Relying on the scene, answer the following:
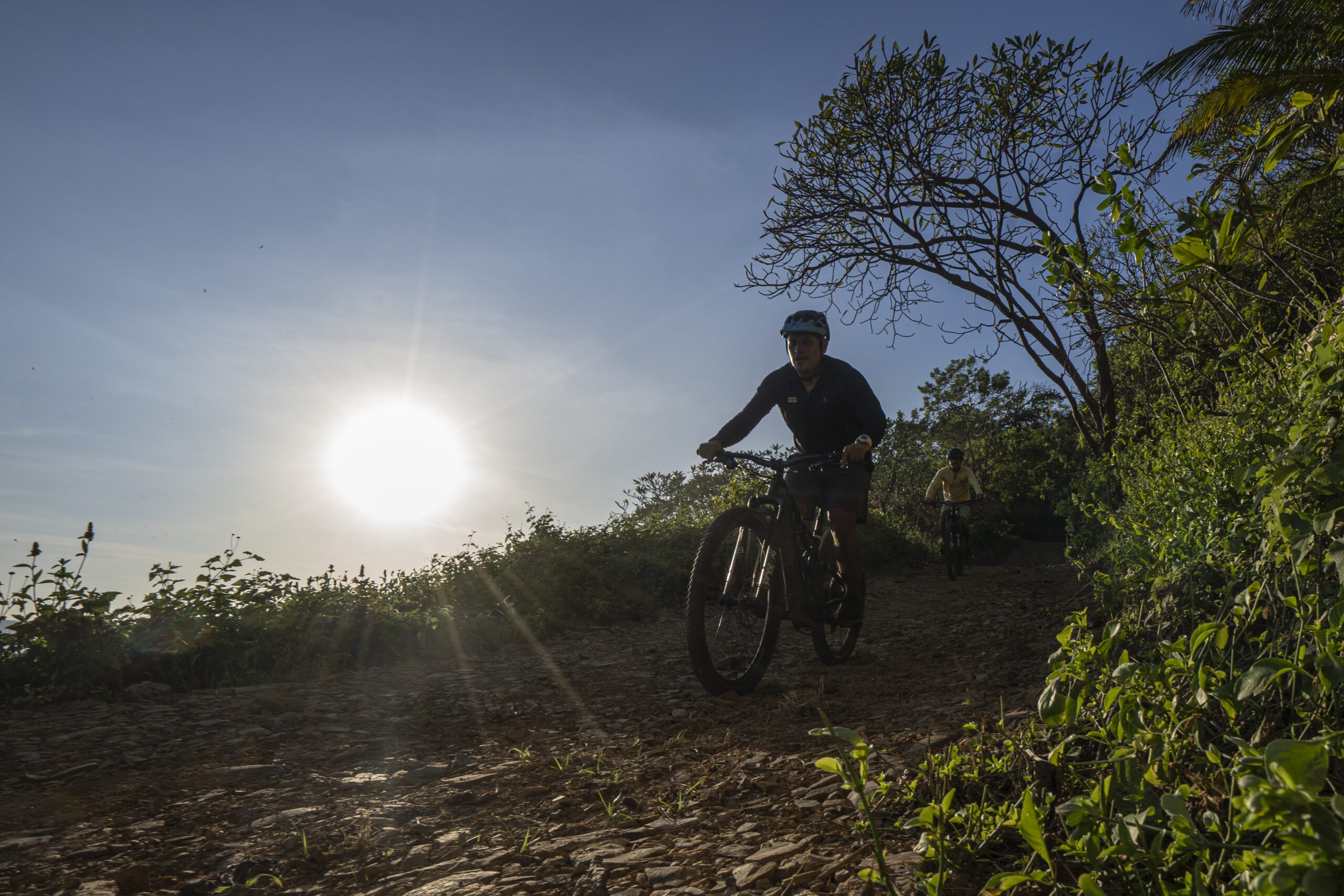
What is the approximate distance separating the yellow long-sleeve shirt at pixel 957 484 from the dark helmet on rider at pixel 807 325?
8378 millimetres

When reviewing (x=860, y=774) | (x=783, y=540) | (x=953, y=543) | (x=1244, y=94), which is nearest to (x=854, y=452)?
(x=783, y=540)

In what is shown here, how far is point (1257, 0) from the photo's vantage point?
14.7 metres

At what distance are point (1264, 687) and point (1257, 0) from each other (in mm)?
19526

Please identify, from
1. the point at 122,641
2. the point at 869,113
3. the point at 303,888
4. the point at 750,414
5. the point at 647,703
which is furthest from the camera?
the point at 869,113

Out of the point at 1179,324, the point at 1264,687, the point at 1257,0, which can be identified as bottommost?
the point at 1264,687

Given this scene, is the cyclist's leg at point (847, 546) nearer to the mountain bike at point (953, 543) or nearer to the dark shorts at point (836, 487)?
the dark shorts at point (836, 487)

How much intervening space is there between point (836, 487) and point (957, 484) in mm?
8806

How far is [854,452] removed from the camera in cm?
484

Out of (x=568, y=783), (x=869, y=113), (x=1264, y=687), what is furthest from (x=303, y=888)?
(x=869, y=113)

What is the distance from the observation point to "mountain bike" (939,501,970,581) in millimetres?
12086

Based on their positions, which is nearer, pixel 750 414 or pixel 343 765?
pixel 343 765

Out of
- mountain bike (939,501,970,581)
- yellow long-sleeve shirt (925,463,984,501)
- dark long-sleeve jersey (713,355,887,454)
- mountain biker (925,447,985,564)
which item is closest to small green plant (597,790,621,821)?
dark long-sleeve jersey (713,355,887,454)

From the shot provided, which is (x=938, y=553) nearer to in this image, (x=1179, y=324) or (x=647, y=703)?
(x=647, y=703)

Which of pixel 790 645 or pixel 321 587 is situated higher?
pixel 321 587
